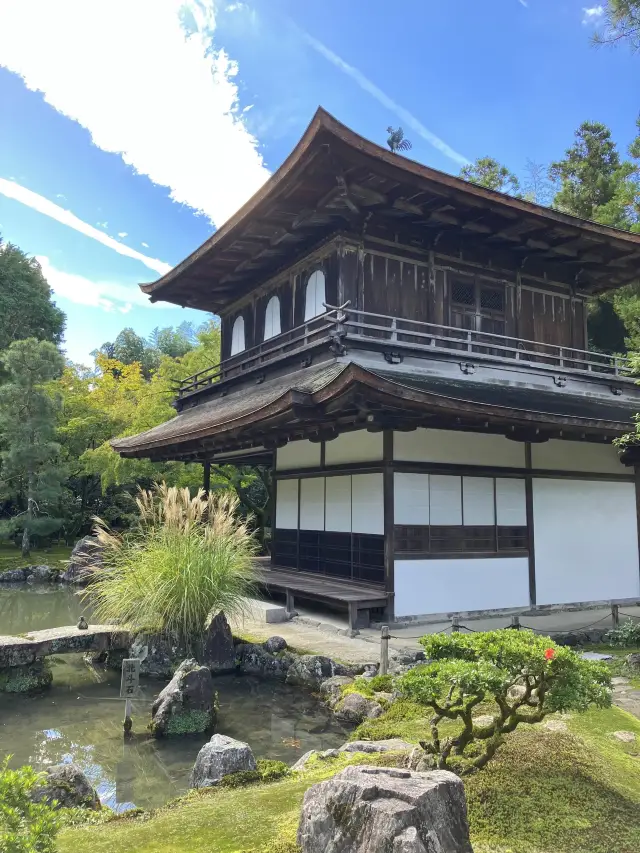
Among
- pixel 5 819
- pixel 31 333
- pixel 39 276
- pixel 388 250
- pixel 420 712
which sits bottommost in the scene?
pixel 420 712

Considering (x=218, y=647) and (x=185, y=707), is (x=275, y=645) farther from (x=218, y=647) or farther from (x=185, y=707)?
(x=185, y=707)

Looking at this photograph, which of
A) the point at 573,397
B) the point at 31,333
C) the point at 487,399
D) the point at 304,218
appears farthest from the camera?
the point at 31,333

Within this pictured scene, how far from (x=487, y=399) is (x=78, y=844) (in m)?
7.35

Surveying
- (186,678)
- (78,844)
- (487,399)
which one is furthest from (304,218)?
(78,844)

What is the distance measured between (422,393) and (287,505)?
188 inches

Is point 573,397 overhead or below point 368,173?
below

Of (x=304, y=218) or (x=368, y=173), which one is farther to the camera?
(x=304, y=218)

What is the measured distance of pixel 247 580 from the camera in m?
6.87

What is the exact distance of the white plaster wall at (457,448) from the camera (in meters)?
8.22

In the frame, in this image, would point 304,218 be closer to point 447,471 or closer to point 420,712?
point 447,471

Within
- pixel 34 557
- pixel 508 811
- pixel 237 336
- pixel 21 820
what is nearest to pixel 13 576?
pixel 34 557

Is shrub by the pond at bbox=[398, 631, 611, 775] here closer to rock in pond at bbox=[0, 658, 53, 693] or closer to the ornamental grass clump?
the ornamental grass clump

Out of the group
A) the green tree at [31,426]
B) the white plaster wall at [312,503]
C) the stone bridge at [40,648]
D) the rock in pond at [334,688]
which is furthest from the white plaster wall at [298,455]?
the green tree at [31,426]

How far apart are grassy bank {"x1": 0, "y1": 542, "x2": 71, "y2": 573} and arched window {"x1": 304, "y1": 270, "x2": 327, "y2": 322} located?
38.8ft
